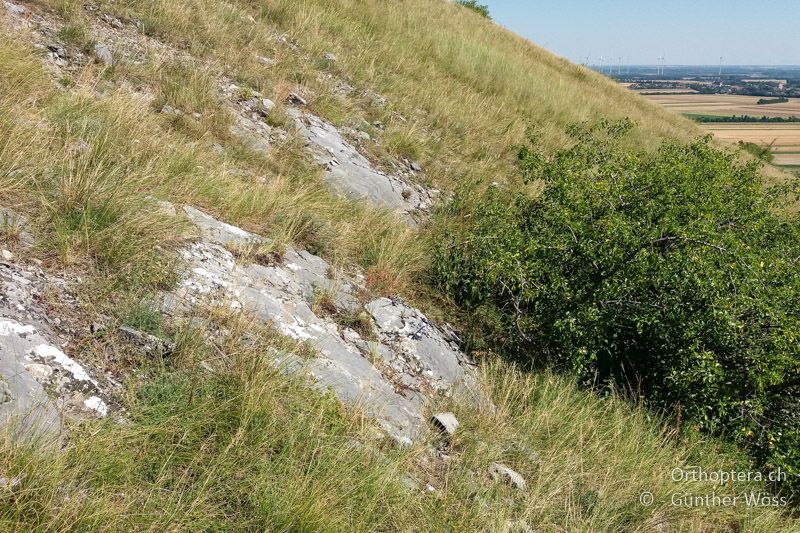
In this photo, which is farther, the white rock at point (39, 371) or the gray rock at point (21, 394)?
the white rock at point (39, 371)

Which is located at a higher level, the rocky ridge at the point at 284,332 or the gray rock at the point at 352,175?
the gray rock at the point at 352,175

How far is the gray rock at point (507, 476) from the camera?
3152 millimetres

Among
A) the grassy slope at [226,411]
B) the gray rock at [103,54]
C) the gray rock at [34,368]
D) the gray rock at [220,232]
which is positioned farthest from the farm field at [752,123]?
the gray rock at [34,368]

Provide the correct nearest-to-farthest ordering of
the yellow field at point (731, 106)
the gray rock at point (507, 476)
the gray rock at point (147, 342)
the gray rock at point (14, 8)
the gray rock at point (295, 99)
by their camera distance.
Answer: the gray rock at point (147, 342), the gray rock at point (507, 476), the gray rock at point (14, 8), the gray rock at point (295, 99), the yellow field at point (731, 106)

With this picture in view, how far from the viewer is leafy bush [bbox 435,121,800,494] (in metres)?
3.92

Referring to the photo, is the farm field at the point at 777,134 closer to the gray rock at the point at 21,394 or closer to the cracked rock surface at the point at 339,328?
the cracked rock surface at the point at 339,328

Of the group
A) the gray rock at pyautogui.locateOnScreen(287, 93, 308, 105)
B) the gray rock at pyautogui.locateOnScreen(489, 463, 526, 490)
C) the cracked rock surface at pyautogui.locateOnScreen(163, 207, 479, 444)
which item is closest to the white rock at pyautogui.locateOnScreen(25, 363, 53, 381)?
the cracked rock surface at pyautogui.locateOnScreen(163, 207, 479, 444)

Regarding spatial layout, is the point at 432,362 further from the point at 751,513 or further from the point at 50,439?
the point at 50,439

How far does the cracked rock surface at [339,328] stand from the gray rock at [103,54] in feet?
9.16

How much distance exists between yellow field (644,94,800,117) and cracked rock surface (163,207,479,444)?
71.2 metres

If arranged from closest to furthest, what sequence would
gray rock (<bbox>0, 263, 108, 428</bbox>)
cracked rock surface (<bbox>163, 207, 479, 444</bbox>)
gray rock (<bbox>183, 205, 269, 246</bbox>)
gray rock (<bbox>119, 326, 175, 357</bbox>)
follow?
gray rock (<bbox>0, 263, 108, 428</bbox>), gray rock (<bbox>119, 326, 175, 357</bbox>), cracked rock surface (<bbox>163, 207, 479, 444</bbox>), gray rock (<bbox>183, 205, 269, 246</bbox>)

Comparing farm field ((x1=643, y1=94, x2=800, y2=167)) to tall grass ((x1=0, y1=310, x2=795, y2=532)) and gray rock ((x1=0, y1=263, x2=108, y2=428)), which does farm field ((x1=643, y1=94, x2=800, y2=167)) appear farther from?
gray rock ((x1=0, y1=263, x2=108, y2=428))

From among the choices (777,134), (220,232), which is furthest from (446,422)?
(777,134)

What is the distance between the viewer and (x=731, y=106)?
82.2 meters
